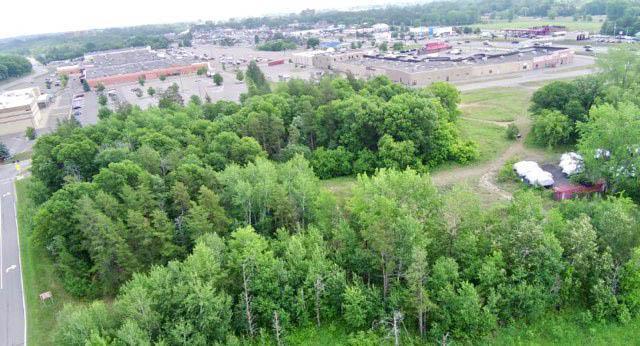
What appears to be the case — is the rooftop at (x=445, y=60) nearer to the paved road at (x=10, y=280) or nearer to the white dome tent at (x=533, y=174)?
the white dome tent at (x=533, y=174)

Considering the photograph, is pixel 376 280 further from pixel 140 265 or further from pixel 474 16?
pixel 474 16

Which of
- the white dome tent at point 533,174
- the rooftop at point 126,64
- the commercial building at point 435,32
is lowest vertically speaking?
the white dome tent at point 533,174

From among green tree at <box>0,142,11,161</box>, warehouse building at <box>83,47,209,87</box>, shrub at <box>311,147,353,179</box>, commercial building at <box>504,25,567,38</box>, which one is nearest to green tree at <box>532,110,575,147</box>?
shrub at <box>311,147,353,179</box>

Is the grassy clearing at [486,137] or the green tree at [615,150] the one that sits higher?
the green tree at [615,150]

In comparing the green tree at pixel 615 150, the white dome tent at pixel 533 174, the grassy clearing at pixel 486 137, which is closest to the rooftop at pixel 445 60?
the grassy clearing at pixel 486 137

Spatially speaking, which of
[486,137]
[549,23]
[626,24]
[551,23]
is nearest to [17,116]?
[486,137]

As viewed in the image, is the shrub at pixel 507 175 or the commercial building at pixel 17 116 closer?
the shrub at pixel 507 175

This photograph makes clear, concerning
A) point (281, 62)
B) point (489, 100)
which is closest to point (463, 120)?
point (489, 100)
